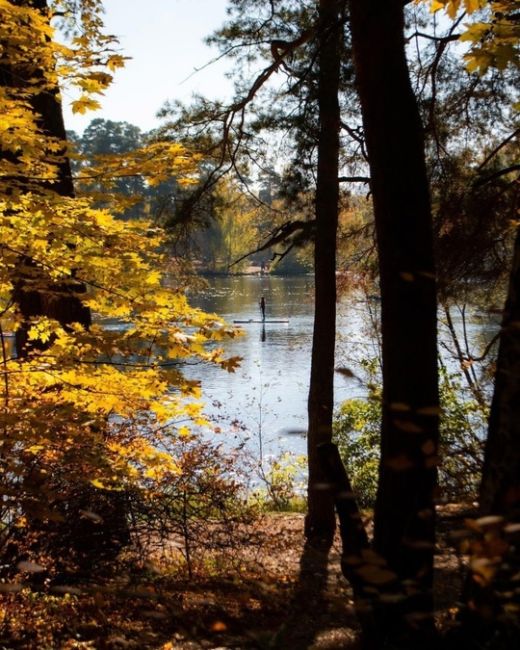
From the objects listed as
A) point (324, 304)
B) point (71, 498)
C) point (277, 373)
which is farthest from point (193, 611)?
point (277, 373)

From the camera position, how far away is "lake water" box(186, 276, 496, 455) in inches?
562

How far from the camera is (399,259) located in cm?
280

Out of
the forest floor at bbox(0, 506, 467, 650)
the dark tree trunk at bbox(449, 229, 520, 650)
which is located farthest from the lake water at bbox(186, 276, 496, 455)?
the dark tree trunk at bbox(449, 229, 520, 650)

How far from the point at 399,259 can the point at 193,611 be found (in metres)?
3.06

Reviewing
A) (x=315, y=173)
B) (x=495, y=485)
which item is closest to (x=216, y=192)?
(x=315, y=173)

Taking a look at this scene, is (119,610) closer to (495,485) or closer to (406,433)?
(406,433)

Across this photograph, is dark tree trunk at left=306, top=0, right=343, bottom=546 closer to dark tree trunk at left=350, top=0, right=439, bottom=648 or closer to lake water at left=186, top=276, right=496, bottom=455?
lake water at left=186, top=276, right=496, bottom=455

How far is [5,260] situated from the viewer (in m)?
3.64

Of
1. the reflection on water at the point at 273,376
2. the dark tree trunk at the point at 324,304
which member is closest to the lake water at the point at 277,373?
the reflection on water at the point at 273,376

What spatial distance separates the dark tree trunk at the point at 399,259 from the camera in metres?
2.73

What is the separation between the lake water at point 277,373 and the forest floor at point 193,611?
181 cm

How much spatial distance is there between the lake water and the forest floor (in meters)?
1.81

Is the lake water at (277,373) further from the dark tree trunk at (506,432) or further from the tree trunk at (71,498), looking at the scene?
the dark tree trunk at (506,432)

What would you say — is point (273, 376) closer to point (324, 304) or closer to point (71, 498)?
point (324, 304)
